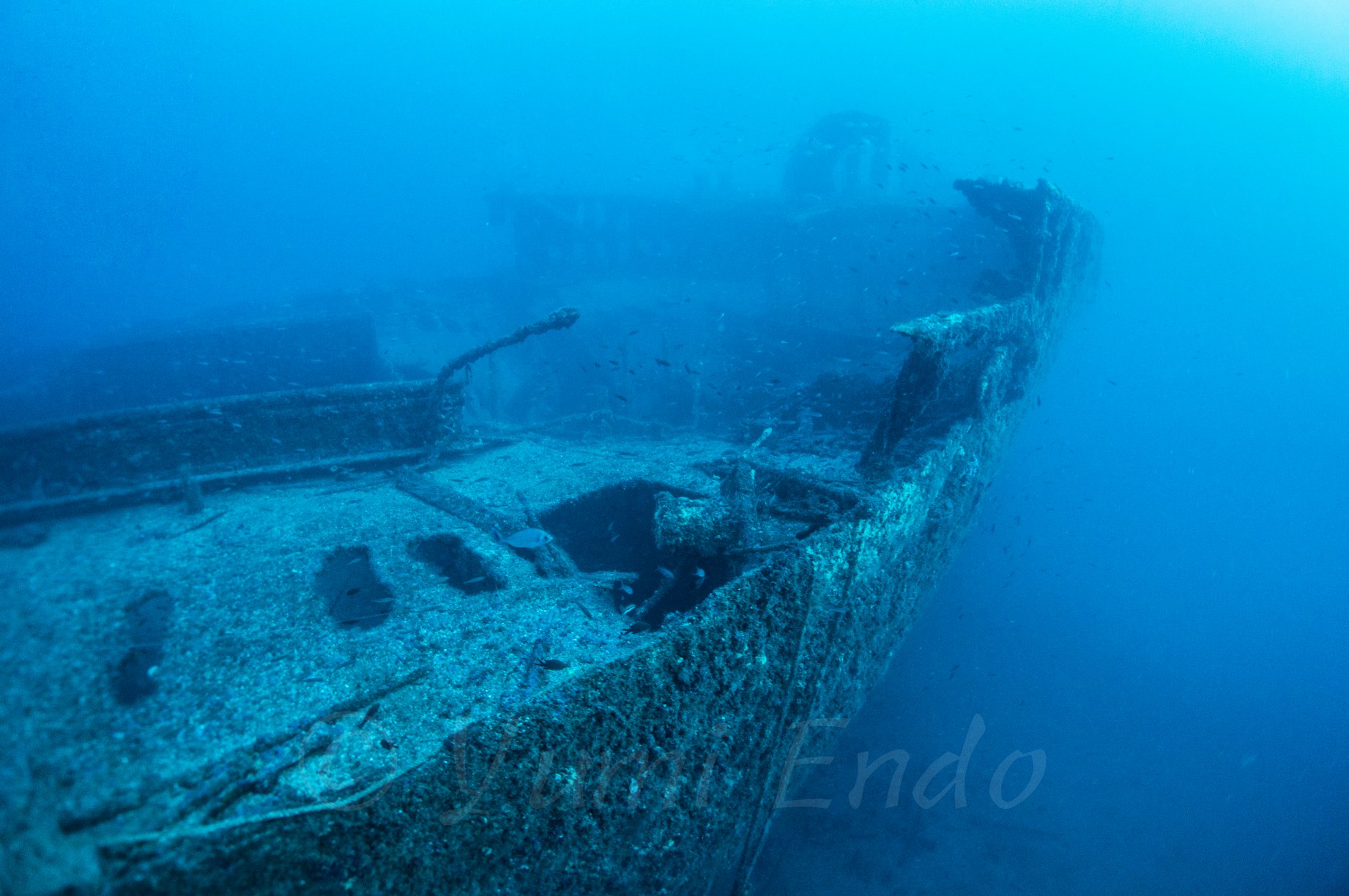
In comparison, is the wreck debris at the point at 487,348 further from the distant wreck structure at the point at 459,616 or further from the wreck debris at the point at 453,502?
the wreck debris at the point at 453,502

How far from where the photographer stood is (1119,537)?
17188mm

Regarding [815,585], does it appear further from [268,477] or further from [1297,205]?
[1297,205]

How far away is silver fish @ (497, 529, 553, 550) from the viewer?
15.3 feet

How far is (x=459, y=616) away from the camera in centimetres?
381

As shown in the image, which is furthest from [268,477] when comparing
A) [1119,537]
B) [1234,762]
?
[1119,537]

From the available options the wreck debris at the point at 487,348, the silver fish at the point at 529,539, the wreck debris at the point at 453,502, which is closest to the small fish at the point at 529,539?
the silver fish at the point at 529,539

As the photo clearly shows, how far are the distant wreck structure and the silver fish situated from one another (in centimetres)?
3

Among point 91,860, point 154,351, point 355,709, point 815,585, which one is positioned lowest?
point 154,351

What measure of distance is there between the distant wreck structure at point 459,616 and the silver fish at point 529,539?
0.11ft

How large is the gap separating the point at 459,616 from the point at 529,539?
984 mm

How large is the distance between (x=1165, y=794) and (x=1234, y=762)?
2.11m

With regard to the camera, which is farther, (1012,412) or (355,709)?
(1012,412)

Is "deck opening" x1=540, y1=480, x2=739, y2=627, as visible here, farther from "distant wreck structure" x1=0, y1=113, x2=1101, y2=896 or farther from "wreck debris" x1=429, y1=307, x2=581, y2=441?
"wreck debris" x1=429, y1=307, x2=581, y2=441

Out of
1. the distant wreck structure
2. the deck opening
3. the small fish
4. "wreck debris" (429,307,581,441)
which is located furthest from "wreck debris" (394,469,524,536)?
"wreck debris" (429,307,581,441)
